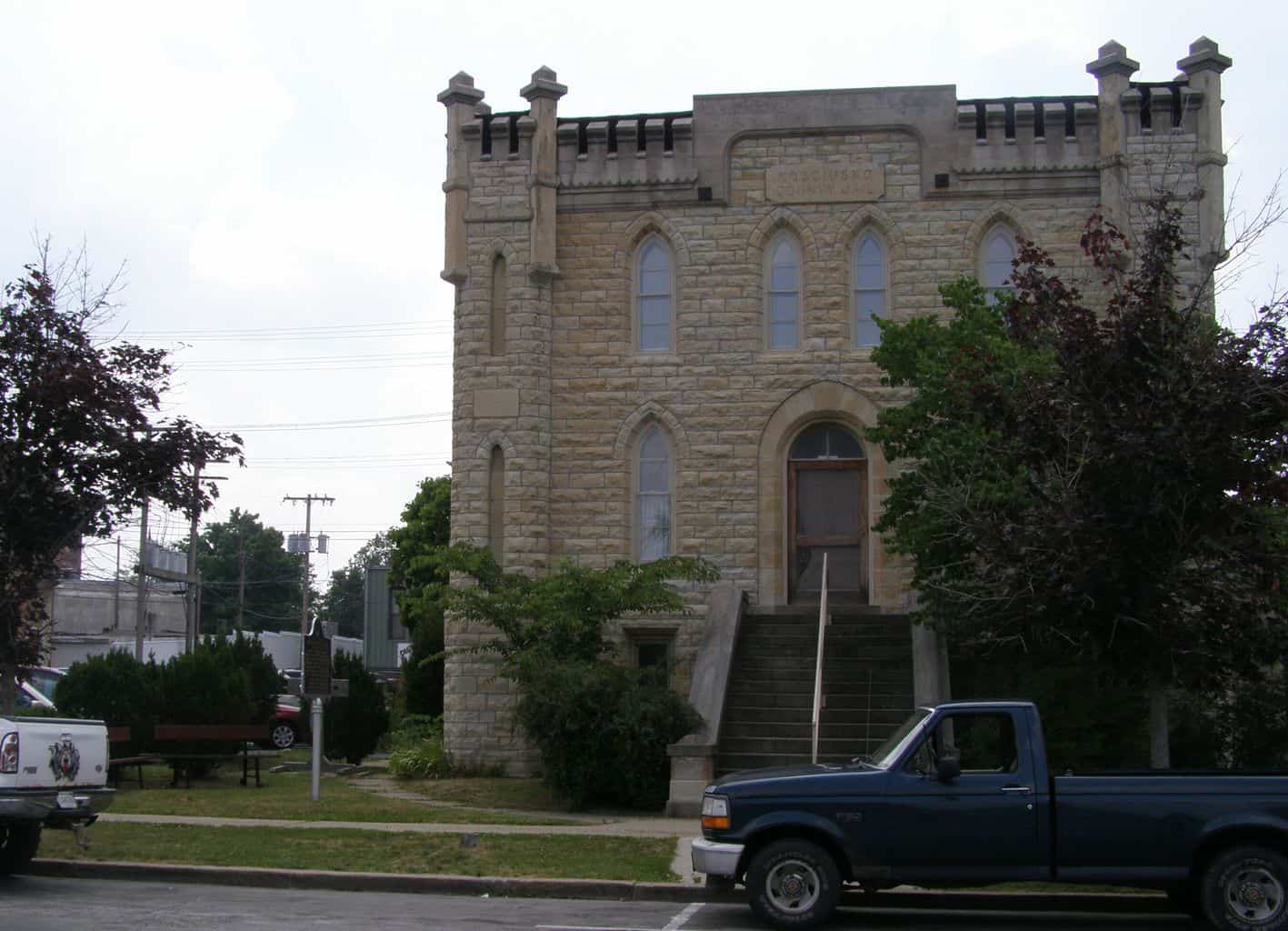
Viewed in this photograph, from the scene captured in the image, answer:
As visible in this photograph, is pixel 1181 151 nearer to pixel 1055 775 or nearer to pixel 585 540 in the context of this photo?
pixel 585 540

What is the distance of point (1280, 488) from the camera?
41.0 feet

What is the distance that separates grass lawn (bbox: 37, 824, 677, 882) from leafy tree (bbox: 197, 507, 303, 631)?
76244 mm

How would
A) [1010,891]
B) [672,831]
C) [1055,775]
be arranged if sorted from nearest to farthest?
[1055,775], [1010,891], [672,831]

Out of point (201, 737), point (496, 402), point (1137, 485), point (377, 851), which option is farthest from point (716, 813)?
point (496, 402)

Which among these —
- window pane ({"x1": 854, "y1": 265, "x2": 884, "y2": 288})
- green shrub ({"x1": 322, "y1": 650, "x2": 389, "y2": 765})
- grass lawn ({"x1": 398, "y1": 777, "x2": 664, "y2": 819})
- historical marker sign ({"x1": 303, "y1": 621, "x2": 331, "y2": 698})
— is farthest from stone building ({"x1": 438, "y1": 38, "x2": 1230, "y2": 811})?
green shrub ({"x1": 322, "y1": 650, "x2": 389, "y2": 765})

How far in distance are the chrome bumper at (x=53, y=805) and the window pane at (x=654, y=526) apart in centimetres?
1052

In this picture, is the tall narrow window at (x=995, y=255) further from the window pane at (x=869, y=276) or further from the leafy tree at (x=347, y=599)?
the leafy tree at (x=347, y=599)

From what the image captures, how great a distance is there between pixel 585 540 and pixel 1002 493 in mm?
9831

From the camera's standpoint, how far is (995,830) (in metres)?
10.5

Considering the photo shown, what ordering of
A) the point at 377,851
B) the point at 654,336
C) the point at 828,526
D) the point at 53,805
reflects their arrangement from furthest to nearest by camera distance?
1. the point at 654,336
2. the point at 828,526
3. the point at 377,851
4. the point at 53,805

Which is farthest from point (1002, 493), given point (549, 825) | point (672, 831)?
point (549, 825)

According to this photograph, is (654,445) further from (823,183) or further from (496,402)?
(823,183)

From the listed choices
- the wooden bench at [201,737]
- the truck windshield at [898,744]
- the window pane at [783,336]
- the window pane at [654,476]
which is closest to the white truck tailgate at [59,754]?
the truck windshield at [898,744]

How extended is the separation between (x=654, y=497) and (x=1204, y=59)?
10114 mm
